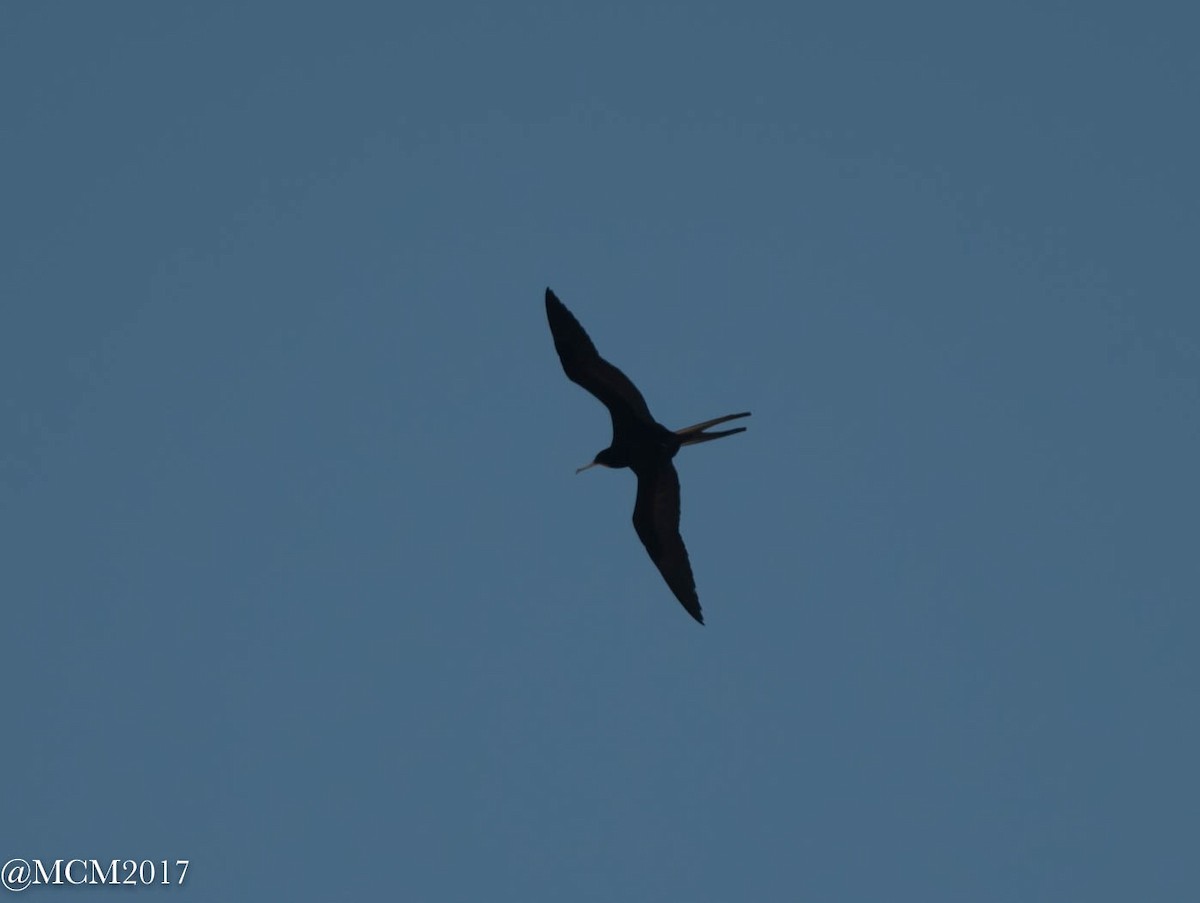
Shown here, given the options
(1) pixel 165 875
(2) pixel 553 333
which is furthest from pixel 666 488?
(1) pixel 165 875

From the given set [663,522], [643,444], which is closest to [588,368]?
[643,444]

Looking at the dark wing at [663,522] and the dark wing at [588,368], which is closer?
the dark wing at [588,368]

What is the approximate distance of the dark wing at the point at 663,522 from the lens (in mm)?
23406

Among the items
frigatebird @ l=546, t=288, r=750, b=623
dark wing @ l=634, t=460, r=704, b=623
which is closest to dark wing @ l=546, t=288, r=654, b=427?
frigatebird @ l=546, t=288, r=750, b=623

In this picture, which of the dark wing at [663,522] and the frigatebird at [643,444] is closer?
the frigatebird at [643,444]

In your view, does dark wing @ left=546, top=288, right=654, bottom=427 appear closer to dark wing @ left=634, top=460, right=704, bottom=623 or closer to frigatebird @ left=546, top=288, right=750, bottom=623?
frigatebird @ left=546, top=288, right=750, bottom=623

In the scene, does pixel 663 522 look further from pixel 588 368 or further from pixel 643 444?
pixel 588 368

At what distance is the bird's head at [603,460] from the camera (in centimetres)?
2344

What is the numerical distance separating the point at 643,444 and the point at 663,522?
3.88 feet

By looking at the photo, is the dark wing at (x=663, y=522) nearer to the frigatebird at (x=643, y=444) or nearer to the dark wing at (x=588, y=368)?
the frigatebird at (x=643, y=444)

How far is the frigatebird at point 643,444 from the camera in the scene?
22.7m

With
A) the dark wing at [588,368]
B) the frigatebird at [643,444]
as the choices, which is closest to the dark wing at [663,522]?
the frigatebird at [643,444]

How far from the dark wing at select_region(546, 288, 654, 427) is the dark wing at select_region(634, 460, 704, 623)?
1001 millimetres

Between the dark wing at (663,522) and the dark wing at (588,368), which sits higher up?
the dark wing at (588,368)
